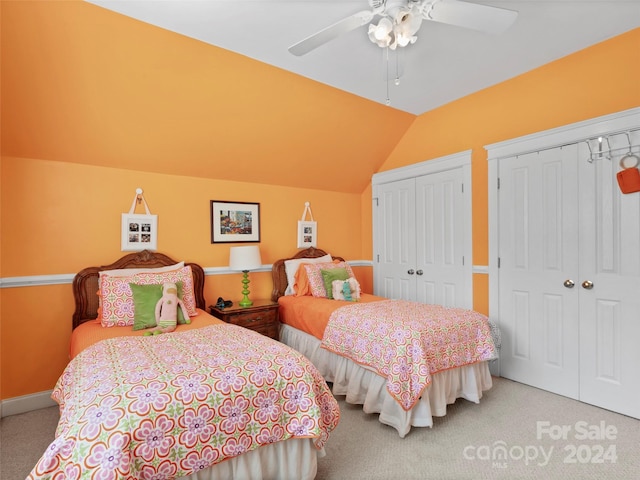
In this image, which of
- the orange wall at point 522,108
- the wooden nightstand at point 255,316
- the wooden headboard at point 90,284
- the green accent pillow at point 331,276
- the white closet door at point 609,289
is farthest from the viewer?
the green accent pillow at point 331,276

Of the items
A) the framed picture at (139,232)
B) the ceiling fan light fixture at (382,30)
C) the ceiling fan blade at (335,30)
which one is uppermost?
the ceiling fan blade at (335,30)

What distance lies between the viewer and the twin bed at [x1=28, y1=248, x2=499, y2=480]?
1348 millimetres

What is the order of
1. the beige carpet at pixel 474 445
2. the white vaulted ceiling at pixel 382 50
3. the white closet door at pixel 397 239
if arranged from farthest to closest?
the white closet door at pixel 397 239 → the white vaulted ceiling at pixel 382 50 → the beige carpet at pixel 474 445

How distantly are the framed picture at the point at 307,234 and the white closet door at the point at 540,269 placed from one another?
217 cm

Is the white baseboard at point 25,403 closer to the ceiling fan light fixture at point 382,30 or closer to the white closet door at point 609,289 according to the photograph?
A: the ceiling fan light fixture at point 382,30

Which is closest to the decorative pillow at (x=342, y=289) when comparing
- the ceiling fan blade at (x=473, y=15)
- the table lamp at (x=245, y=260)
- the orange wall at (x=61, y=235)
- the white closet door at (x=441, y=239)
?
the table lamp at (x=245, y=260)

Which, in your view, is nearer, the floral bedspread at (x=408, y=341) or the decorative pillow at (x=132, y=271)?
the floral bedspread at (x=408, y=341)

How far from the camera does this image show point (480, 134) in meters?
3.58

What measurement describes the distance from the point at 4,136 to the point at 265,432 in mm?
2922

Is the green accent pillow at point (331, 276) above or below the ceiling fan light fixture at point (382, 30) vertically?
below

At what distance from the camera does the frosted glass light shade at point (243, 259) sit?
3.57m

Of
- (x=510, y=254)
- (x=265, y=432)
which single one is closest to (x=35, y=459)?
(x=265, y=432)

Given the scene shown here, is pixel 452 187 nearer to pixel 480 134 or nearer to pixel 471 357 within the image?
pixel 480 134

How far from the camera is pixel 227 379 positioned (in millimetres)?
1608
